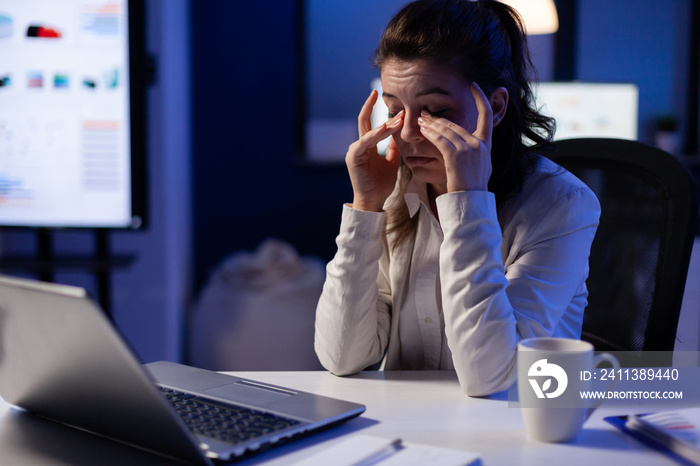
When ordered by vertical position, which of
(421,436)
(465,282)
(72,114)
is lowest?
(421,436)

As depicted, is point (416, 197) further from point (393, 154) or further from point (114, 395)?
point (114, 395)

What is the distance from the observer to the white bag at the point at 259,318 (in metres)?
2.71

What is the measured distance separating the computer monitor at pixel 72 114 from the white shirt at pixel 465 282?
0.72 m

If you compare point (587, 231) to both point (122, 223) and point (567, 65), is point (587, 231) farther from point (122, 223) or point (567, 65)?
point (567, 65)

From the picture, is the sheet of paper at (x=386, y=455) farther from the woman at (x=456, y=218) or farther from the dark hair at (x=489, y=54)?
the dark hair at (x=489, y=54)

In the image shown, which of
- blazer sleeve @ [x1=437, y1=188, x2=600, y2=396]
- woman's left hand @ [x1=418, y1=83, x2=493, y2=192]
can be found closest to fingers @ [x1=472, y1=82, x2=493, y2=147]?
woman's left hand @ [x1=418, y1=83, x2=493, y2=192]

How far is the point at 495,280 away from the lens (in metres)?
0.92

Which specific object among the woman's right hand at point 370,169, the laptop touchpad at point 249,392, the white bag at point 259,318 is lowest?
the white bag at point 259,318

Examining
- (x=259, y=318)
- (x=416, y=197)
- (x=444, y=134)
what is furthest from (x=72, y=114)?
(x=259, y=318)

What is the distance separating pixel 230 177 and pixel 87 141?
5.75ft

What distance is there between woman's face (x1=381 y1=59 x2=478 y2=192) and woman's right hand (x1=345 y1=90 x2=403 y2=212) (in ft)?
0.09

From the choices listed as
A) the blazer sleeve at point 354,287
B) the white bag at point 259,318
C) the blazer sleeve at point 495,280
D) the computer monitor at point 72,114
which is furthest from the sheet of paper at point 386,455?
the white bag at point 259,318

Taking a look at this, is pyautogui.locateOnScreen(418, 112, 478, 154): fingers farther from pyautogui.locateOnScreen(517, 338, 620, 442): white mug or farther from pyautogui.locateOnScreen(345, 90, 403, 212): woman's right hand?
pyautogui.locateOnScreen(517, 338, 620, 442): white mug

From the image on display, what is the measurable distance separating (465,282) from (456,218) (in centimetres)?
9
